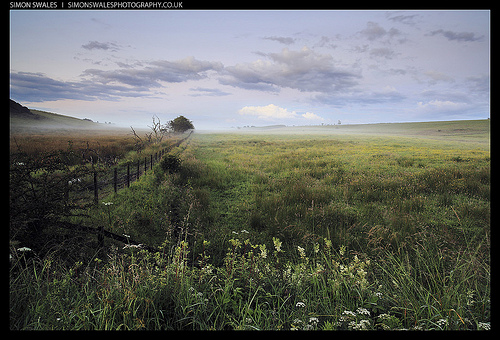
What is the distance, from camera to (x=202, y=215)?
8711 mm

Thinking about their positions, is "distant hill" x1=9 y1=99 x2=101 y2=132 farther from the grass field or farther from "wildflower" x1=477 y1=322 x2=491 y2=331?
"wildflower" x1=477 y1=322 x2=491 y2=331

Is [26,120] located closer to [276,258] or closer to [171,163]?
[171,163]

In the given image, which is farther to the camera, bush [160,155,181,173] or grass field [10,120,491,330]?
bush [160,155,181,173]

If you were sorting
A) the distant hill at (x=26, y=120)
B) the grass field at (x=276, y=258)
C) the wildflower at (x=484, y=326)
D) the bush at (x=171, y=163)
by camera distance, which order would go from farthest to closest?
the bush at (x=171, y=163), the distant hill at (x=26, y=120), the grass field at (x=276, y=258), the wildflower at (x=484, y=326)

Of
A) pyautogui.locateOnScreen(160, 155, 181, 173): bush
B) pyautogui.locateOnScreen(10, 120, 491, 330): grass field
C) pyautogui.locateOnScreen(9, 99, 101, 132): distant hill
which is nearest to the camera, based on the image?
pyautogui.locateOnScreen(10, 120, 491, 330): grass field

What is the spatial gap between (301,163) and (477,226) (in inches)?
472

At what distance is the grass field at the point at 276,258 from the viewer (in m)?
2.57

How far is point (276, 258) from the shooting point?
5.67 metres

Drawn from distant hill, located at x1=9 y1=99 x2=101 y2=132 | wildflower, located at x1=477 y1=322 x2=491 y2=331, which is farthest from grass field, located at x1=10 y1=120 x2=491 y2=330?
distant hill, located at x1=9 y1=99 x2=101 y2=132

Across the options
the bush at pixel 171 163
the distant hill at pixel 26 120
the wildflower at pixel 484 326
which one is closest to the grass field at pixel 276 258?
the wildflower at pixel 484 326

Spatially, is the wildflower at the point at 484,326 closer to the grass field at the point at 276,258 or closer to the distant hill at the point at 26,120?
the grass field at the point at 276,258

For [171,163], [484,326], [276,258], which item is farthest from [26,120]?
[484,326]

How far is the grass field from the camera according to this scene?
2.57 meters
